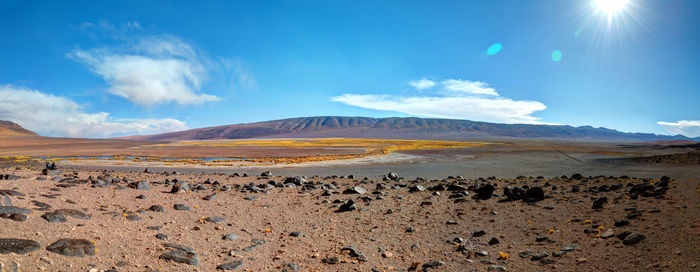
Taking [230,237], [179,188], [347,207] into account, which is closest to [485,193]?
[347,207]

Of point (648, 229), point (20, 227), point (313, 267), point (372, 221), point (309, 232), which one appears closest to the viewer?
point (20, 227)

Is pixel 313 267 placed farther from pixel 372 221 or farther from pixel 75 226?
pixel 75 226

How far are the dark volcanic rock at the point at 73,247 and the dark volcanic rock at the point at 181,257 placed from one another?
0.99 m

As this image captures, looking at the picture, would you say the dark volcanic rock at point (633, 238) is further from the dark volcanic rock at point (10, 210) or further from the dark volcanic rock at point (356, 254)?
the dark volcanic rock at point (10, 210)

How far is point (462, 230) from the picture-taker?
8.20 metres

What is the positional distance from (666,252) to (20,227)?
36.0 ft

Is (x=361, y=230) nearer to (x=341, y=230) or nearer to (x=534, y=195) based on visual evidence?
(x=341, y=230)

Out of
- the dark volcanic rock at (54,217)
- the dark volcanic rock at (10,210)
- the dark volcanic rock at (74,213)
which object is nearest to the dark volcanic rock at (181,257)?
the dark volcanic rock at (54,217)

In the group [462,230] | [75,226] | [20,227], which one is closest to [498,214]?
[462,230]

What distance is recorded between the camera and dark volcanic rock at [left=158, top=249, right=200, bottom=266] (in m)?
5.27

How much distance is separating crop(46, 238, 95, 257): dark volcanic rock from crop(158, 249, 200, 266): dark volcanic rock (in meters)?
0.99

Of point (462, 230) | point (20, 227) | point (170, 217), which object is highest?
point (20, 227)

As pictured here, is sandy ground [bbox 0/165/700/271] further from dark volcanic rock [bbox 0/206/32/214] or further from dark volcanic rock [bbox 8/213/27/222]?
dark volcanic rock [bbox 0/206/32/214]

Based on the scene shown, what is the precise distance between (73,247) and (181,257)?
148 centimetres
